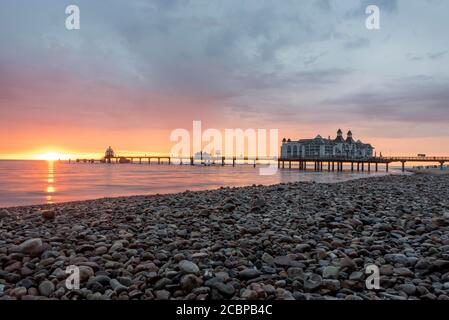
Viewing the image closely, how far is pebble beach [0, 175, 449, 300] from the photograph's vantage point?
3.64 meters

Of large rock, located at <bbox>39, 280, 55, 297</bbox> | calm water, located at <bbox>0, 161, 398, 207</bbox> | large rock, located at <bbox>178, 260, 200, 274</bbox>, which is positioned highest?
large rock, located at <bbox>178, 260, 200, 274</bbox>

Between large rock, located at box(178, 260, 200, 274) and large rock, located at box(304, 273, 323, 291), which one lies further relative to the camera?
large rock, located at box(178, 260, 200, 274)

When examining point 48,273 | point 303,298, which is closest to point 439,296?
point 303,298

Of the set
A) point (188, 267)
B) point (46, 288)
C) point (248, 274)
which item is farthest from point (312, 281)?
point (46, 288)

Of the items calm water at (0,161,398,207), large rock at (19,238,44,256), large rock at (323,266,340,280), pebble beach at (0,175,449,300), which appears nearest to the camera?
pebble beach at (0,175,449,300)

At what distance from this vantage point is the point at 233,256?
470 cm

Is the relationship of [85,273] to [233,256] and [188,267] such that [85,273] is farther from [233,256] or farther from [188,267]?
[233,256]

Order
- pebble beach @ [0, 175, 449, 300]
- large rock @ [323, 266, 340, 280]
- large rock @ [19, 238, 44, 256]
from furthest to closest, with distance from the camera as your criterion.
Answer: large rock @ [19, 238, 44, 256] → large rock @ [323, 266, 340, 280] → pebble beach @ [0, 175, 449, 300]

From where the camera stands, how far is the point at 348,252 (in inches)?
188

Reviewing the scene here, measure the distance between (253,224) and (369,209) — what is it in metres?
3.36

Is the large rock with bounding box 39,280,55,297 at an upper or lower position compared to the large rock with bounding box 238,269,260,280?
lower

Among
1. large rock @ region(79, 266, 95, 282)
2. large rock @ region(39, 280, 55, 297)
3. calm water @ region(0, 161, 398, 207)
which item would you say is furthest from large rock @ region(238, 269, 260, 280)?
calm water @ region(0, 161, 398, 207)

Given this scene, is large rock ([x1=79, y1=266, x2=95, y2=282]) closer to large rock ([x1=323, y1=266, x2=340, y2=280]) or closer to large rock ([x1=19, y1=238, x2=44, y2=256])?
large rock ([x1=19, y1=238, x2=44, y2=256])

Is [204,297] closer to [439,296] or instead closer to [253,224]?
[439,296]
